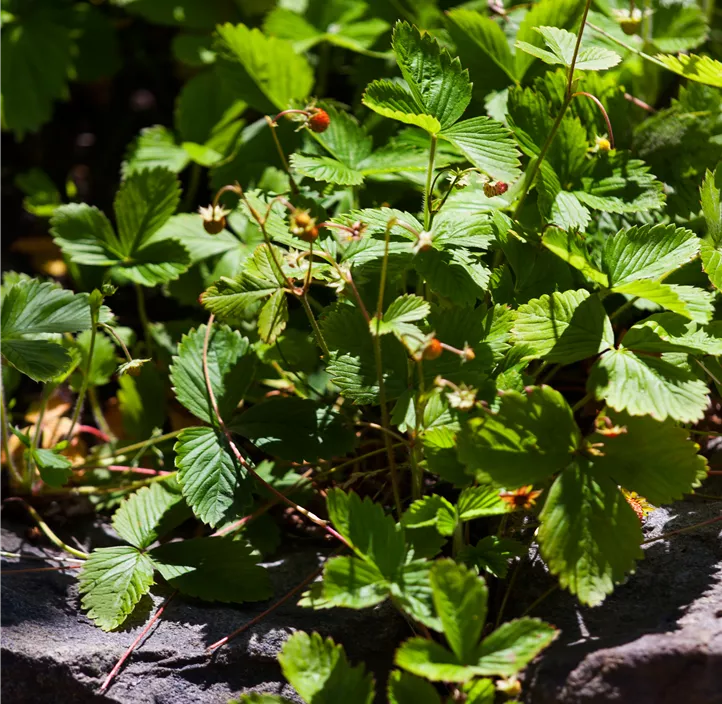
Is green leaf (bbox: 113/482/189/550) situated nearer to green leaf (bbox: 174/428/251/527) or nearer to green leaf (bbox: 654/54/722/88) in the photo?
green leaf (bbox: 174/428/251/527)

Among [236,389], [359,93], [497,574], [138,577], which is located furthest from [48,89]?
[497,574]

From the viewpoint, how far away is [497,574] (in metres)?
1.23

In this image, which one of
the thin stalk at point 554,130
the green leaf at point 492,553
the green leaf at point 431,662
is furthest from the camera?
the thin stalk at point 554,130

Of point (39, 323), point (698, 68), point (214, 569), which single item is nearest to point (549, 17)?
Result: point (698, 68)

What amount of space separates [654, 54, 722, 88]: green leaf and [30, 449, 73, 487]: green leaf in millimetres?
1438

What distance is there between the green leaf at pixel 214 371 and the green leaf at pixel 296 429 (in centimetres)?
6

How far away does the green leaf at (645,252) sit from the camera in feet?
4.32

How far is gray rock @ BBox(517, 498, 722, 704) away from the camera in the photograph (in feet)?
3.53

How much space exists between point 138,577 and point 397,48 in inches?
41.9

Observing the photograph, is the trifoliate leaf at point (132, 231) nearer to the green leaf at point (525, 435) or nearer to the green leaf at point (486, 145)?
the green leaf at point (486, 145)

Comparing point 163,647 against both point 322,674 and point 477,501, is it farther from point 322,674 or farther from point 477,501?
point 477,501

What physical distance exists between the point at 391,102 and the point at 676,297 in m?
0.60

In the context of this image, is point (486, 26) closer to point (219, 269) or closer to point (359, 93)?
point (359, 93)

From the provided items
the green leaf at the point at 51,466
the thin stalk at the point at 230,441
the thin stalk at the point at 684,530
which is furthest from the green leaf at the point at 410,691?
the green leaf at the point at 51,466
